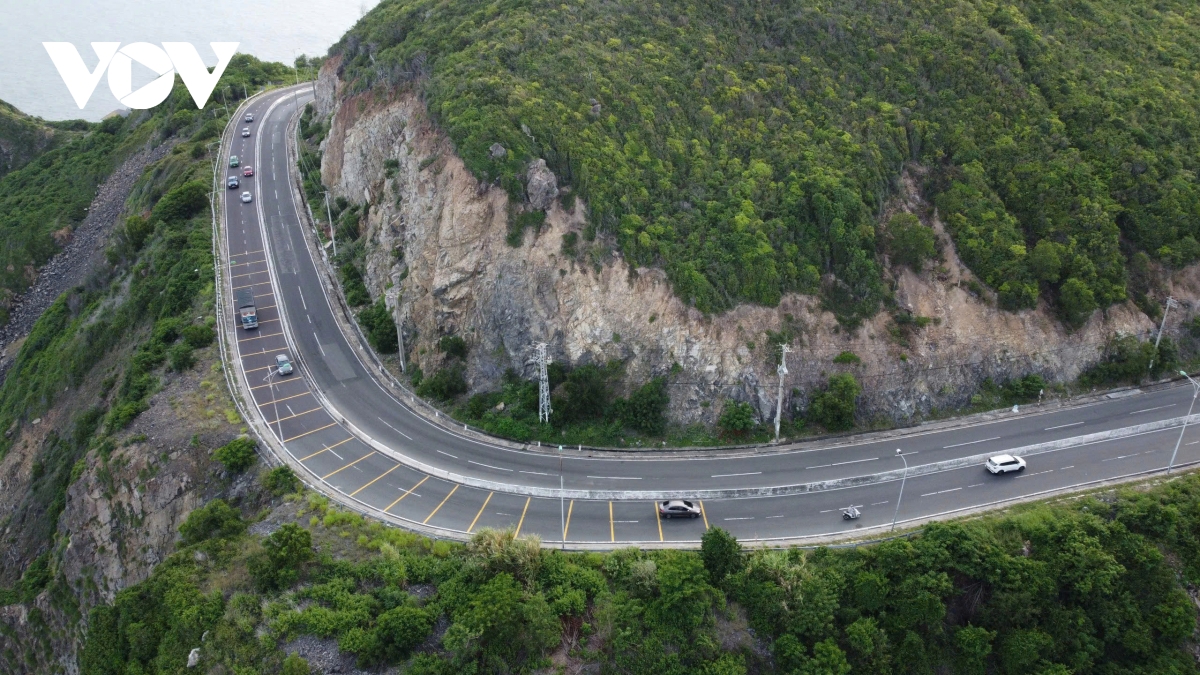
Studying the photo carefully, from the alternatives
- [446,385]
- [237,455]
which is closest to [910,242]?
[446,385]

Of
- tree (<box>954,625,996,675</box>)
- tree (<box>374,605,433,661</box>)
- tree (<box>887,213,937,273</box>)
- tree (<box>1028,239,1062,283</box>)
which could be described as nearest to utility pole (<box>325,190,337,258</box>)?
tree (<box>374,605,433,661</box>)

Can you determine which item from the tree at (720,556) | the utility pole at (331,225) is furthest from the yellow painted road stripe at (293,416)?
the tree at (720,556)

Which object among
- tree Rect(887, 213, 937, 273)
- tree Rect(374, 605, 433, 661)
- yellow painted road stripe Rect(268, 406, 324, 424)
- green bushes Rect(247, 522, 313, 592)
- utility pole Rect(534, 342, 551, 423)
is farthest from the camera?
tree Rect(887, 213, 937, 273)

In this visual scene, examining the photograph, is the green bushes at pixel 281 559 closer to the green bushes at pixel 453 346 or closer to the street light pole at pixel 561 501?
the street light pole at pixel 561 501

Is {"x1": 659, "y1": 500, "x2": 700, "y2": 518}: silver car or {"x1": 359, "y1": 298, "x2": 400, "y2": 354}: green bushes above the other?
{"x1": 359, "y1": 298, "x2": 400, "y2": 354}: green bushes

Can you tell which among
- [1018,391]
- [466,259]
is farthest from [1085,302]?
[466,259]

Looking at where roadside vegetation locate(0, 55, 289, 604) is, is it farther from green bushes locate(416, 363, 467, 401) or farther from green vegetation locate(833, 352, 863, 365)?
green vegetation locate(833, 352, 863, 365)
